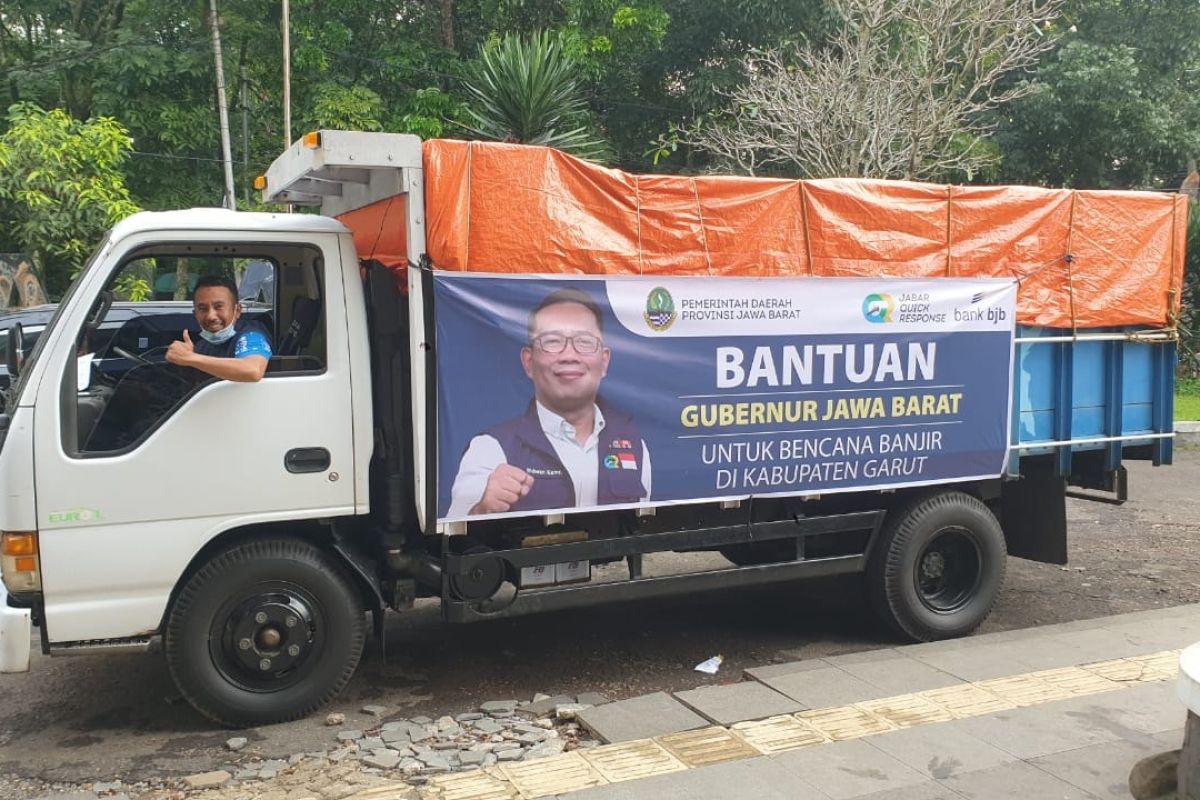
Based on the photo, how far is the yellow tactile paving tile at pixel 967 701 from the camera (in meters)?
4.66

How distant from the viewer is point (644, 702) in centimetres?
480

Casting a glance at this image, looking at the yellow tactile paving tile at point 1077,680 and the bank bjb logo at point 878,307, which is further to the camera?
the bank bjb logo at point 878,307

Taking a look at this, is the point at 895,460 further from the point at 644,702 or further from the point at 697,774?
the point at 697,774

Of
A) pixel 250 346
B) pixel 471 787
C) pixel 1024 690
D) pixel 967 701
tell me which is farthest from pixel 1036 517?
pixel 250 346

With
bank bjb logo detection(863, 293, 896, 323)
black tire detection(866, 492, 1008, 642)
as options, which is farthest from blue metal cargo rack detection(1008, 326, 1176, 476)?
bank bjb logo detection(863, 293, 896, 323)

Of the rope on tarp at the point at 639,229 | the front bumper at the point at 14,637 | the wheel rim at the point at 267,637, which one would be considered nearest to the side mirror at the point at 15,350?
the front bumper at the point at 14,637

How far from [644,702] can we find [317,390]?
2.07m

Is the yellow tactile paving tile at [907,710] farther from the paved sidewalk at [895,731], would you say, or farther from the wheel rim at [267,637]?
the wheel rim at [267,637]

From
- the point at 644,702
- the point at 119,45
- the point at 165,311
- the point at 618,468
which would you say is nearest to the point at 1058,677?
the point at 644,702

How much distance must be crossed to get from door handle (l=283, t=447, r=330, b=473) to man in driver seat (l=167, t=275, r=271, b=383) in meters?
0.37

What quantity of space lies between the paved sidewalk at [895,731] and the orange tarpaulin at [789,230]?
201 cm

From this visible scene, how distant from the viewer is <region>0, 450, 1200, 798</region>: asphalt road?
4.54m

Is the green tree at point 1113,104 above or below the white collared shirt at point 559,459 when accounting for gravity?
above

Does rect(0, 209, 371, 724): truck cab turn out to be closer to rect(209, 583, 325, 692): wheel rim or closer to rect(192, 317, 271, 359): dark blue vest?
rect(192, 317, 271, 359): dark blue vest
